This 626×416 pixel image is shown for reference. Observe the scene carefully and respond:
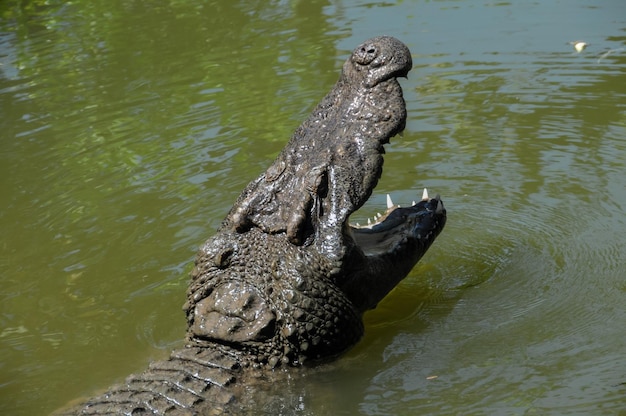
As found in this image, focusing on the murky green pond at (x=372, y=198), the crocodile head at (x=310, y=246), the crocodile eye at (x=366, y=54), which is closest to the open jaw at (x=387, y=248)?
the crocodile head at (x=310, y=246)

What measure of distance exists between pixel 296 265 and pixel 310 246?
135 millimetres

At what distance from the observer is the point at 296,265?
16.0 ft

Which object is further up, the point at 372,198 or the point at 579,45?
the point at 579,45

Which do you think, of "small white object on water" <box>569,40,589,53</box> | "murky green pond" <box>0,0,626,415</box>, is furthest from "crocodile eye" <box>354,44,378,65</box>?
"small white object on water" <box>569,40,589,53</box>

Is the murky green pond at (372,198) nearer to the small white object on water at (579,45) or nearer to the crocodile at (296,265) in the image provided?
the small white object on water at (579,45)

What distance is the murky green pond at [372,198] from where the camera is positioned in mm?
5137

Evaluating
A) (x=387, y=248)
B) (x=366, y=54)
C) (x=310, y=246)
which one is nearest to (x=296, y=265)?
(x=310, y=246)

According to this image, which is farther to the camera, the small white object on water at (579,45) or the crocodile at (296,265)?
the small white object on water at (579,45)

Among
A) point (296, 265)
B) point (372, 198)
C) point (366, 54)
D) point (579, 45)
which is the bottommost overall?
point (372, 198)

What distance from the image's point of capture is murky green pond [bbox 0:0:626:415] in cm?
514

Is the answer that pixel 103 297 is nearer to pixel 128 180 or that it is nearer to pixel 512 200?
pixel 128 180

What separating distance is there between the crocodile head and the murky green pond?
341 mm

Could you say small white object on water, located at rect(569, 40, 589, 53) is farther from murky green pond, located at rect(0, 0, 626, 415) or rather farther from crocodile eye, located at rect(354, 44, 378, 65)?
crocodile eye, located at rect(354, 44, 378, 65)

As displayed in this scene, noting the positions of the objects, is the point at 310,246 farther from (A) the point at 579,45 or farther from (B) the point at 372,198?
(A) the point at 579,45
